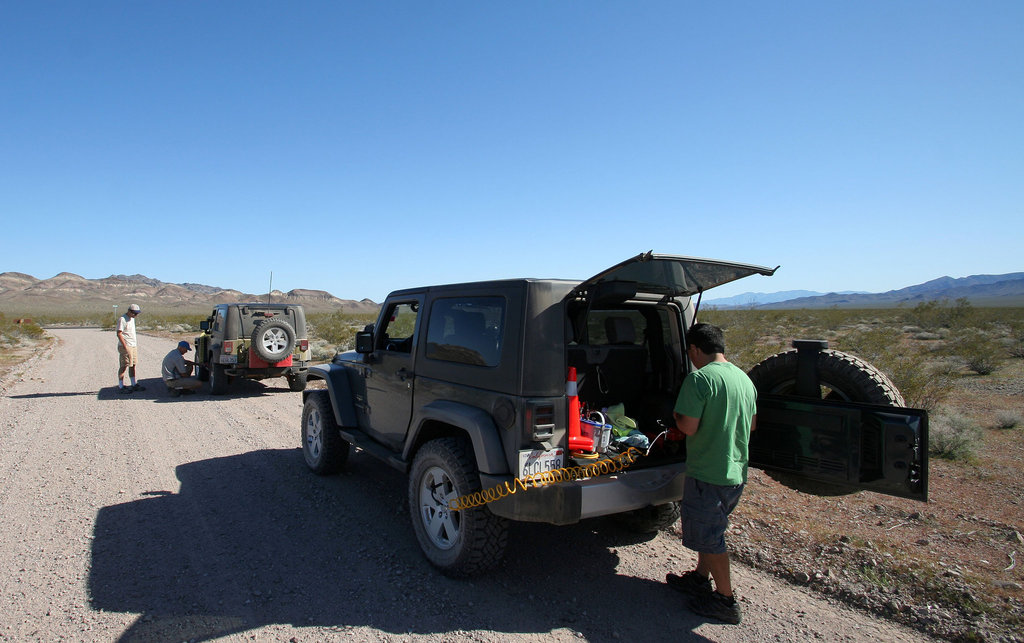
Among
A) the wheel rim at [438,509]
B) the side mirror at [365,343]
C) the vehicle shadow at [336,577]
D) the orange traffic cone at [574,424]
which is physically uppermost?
the side mirror at [365,343]

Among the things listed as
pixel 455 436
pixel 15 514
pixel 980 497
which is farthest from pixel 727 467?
pixel 15 514

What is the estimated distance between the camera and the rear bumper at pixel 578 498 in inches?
125

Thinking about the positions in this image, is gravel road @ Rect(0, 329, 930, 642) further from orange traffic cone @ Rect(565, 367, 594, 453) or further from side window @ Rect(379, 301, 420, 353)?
side window @ Rect(379, 301, 420, 353)

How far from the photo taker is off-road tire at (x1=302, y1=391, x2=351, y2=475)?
5.65m

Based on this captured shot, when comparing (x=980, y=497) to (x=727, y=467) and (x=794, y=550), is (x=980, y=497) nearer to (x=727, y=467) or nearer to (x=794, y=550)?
(x=794, y=550)

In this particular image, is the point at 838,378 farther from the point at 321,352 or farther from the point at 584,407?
the point at 321,352

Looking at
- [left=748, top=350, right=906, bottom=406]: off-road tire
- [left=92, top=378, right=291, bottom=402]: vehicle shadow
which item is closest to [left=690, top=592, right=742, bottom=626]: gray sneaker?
[left=748, top=350, right=906, bottom=406]: off-road tire

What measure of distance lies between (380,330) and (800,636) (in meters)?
3.95

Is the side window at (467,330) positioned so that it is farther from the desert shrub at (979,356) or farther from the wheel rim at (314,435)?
the desert shrub at (979,356)

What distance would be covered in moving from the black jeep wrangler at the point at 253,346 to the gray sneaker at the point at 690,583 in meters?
8.62

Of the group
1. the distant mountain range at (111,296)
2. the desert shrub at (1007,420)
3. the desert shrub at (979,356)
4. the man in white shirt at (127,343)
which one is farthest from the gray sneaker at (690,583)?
the distant mountain range at (111,296)

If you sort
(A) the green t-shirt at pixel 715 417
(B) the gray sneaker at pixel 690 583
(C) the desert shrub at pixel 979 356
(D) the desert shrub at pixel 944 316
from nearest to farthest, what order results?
(A) the green t-shirt at pixel 715 417, (B) the gray sneaker at pixel 690 583, (C) the desert shrub at pixel 979 356, (D) the desert shrub at pixel 944 316

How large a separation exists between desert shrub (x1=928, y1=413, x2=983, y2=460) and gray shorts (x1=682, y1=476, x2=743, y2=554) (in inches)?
198

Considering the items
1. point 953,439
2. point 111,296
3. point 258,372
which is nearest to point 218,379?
point 258,372
